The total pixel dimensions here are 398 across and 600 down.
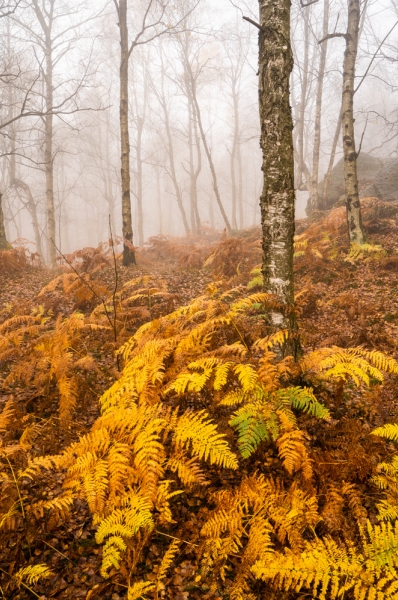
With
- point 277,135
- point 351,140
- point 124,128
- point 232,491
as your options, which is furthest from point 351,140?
point 232,491

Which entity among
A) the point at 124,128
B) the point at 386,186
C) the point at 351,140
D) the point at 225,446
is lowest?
the point at 225,446

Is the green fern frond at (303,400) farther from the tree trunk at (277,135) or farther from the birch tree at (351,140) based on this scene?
the birch tree at (351,140)

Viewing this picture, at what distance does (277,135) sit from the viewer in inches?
141

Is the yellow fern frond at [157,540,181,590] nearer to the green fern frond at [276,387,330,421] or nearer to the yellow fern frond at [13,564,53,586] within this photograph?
the yellow fern frond at [13,564,53,586]

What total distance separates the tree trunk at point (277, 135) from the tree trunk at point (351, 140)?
502 centimetres

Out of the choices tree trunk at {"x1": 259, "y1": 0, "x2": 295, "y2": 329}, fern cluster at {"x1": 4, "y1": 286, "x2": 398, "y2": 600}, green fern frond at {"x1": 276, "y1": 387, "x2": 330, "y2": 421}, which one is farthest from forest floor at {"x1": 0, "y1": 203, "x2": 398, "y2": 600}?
tree trunk at {"x1": 259, "y1": 0, "x2": 295, "y2": 329}

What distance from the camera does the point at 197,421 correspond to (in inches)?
108

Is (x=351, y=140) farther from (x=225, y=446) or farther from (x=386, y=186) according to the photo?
(x=225, y=446)

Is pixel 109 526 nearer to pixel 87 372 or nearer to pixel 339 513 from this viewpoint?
pixel 339 513

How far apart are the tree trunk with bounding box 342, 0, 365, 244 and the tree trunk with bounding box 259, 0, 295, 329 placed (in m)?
5.02

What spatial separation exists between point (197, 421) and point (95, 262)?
734 cm

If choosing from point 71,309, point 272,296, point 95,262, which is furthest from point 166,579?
point 95,262

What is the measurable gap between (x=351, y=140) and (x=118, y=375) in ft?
24.8

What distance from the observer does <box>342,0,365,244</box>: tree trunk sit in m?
7.96
